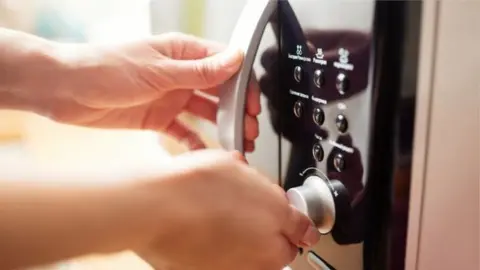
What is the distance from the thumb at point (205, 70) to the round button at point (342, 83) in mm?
138

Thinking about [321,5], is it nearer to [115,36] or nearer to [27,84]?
[27,84]

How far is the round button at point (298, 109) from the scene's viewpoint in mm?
473

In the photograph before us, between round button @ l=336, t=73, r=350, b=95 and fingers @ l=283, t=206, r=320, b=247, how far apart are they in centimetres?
11

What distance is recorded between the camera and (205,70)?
0.56m

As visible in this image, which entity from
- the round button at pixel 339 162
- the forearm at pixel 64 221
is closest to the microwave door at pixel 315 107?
the round button at pixel 339 162

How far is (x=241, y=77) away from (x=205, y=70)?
0.15 feet

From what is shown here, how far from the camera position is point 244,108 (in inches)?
20.9

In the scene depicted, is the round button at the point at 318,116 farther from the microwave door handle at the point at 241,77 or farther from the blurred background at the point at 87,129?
the blurred background at the point at 87,129

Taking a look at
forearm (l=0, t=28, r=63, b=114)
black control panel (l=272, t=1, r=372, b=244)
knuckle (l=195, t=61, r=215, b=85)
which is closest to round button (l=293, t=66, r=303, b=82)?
black control panel (l=272, t=1, r=372, b=244)

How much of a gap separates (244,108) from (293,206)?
0.11 meters

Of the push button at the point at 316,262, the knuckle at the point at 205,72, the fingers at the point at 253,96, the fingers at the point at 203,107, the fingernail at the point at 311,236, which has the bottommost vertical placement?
the push button at the point at 316,262

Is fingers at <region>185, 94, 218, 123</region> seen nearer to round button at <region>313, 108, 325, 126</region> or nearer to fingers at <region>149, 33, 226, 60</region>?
fingers at <region>149, 33, 226, 60</region>

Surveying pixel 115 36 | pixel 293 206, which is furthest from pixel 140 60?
pixel 115 36

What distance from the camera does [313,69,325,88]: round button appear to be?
1.42 feet
